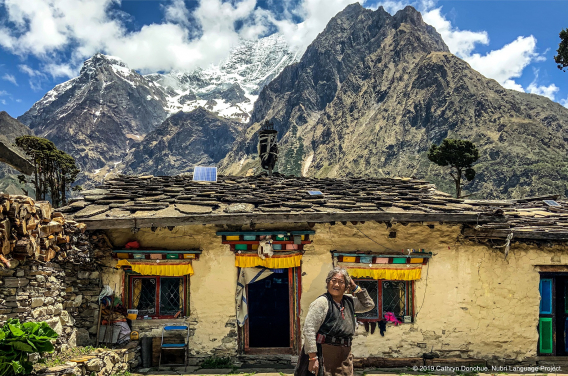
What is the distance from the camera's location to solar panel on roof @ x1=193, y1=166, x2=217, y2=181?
35.8 ft

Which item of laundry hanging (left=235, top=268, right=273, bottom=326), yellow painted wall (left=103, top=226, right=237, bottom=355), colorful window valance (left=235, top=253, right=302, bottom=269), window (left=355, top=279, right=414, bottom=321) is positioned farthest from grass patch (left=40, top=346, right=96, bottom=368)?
window (left=355, top=279, right=414, bottom=321)

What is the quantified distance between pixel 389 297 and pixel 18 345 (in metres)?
6.27

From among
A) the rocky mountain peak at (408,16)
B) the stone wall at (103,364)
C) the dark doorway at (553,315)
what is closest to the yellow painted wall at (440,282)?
the dark doorway at (553,315)

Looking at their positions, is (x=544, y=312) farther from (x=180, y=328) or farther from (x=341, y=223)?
(x=180, y=328)

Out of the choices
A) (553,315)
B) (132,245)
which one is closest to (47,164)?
(132,245)

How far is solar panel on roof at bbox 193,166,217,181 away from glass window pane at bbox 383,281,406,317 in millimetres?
5324

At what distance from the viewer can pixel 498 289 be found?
7984 mm

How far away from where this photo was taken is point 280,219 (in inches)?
292

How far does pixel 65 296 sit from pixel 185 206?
2555 mm

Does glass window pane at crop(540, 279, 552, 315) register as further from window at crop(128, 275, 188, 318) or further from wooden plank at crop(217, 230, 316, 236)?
window at crop(128, 275, 188, 318)

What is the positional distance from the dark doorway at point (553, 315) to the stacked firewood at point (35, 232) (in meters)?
8.82

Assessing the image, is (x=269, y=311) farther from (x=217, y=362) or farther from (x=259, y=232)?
(x=259, y=232)

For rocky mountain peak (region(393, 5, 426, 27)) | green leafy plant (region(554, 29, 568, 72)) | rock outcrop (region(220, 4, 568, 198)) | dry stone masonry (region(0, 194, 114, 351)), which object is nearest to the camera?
dry stone masonry (region(0, 194, 114, 351))

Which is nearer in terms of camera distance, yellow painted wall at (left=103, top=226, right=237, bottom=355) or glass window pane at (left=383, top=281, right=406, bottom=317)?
yellow painted wall at (left=103, top=226, right=237, bottom=355)
